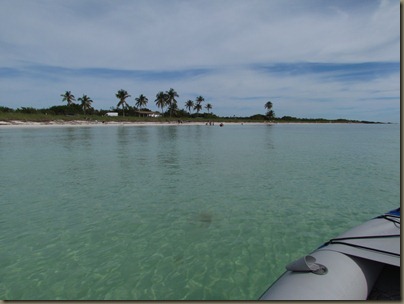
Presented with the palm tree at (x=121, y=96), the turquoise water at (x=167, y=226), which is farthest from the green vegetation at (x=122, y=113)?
the turquoise water at (x=167, y=226)

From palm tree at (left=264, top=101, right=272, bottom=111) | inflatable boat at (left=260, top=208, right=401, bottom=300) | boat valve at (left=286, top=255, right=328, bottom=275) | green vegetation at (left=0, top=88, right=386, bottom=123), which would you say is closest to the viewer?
inflatable boat at (left=260, top=208, right=401, bottom=300)

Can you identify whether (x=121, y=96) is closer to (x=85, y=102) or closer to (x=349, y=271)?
(x=85, y=102)

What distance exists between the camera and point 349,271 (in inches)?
116

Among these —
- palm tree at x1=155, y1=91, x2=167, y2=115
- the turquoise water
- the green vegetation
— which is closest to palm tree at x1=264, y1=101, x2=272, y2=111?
the green vegetation

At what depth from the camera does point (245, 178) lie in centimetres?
1184

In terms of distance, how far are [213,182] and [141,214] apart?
4.30m

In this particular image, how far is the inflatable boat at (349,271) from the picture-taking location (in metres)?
2.59

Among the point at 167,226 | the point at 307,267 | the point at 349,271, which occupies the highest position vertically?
the point at 307,267

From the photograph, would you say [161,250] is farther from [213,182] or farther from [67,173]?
[67,173]

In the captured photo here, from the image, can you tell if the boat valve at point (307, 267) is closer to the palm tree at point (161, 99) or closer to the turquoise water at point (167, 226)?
the turquoise water at point (167, 226)

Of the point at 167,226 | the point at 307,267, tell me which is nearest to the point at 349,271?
the point at 307,267

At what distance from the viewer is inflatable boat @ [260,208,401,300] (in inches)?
102

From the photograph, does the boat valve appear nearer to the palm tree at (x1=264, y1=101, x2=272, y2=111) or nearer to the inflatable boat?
the inflatable boat

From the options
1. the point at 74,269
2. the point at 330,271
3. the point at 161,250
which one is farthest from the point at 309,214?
the point at 74,269
